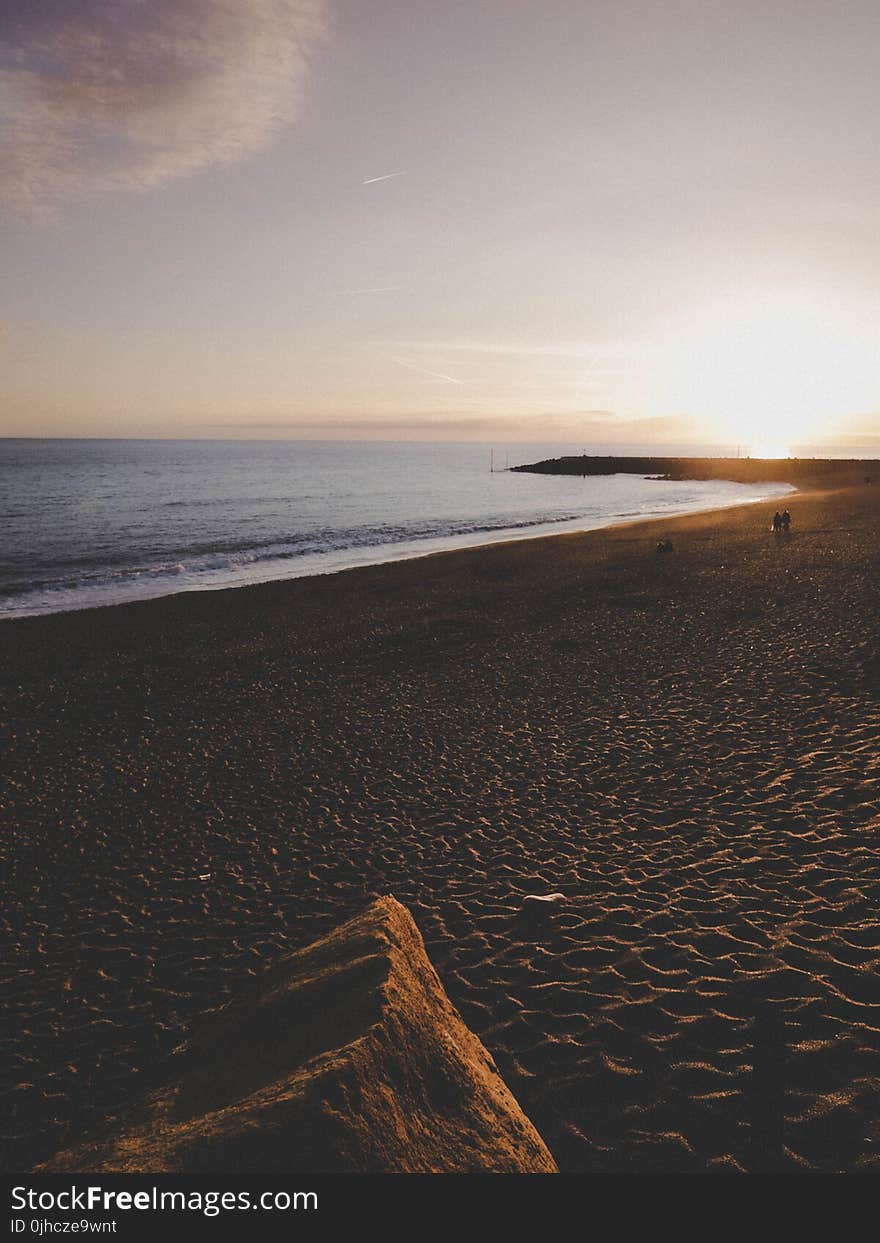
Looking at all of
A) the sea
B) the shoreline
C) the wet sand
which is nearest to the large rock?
the wet sand

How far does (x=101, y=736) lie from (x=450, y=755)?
7.57m

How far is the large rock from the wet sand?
1.59m

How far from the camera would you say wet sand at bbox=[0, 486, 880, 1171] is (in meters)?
5.57

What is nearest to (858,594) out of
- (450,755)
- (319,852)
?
(450,755)

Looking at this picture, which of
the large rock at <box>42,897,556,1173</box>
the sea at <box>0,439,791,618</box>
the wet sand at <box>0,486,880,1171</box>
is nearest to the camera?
the large rock at <box>42,897,556,1173</box>

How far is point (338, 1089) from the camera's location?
348 cm

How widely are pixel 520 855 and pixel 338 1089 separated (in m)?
5.96

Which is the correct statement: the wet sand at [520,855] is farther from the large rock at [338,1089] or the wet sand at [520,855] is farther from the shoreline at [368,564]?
the shoreline at [368,564]

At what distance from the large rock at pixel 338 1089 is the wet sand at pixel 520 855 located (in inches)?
62.4

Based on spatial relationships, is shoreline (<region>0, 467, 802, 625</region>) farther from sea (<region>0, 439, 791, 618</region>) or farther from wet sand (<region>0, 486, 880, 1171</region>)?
wet sand (<region>0, 486, 880, 1171</region>)

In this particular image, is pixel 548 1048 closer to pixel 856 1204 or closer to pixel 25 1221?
pixel 856 1204

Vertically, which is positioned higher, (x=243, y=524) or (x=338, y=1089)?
(x=243, y=524)

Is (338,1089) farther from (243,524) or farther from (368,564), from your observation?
(243,524)

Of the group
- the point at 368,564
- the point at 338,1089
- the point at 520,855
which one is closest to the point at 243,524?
the point at 368,564
